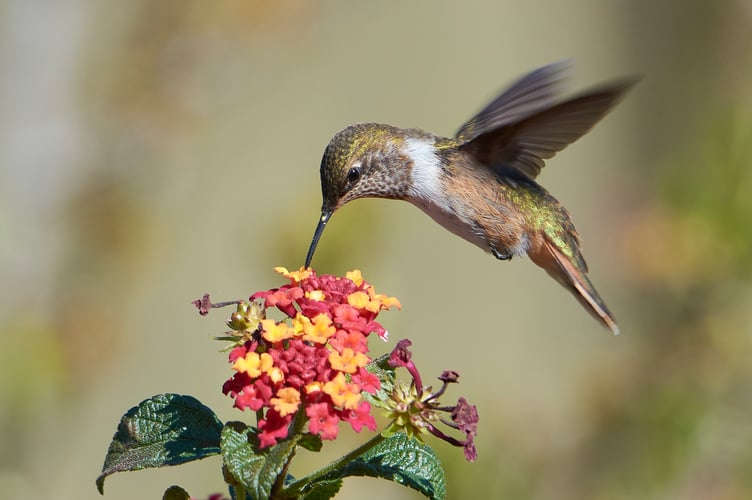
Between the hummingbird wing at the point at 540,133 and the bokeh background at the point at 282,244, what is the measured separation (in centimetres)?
70

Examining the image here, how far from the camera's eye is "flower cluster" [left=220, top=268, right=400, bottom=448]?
142 cm

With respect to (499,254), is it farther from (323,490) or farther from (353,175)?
(323,490)

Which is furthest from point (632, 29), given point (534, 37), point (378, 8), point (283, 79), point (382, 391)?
point (382, 391)

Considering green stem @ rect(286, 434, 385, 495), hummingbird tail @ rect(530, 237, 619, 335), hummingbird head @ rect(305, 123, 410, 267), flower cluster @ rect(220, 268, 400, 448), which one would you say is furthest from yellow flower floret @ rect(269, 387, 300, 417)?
hummingbird tail @ rect(530, 237, 619, 335)

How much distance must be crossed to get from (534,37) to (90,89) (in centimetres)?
363

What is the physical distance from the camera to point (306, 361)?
57.5 inches

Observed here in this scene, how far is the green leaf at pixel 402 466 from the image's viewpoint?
150cm

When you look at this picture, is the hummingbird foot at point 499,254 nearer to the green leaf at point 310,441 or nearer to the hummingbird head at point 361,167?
the hummingbird head at point 361,167

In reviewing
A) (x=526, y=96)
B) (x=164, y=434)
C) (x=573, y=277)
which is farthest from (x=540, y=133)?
(x=164, y=434)

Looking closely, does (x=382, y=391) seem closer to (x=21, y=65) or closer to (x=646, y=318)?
(x=21, y=65)

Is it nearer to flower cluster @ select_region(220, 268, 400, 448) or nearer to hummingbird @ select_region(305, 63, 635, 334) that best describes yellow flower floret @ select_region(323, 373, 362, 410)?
flower cluster @ select_region(220, 268, 400, 448)

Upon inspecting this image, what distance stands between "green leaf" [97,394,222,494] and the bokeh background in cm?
152

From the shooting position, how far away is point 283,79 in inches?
213

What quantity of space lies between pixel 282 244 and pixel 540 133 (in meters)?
1.07
